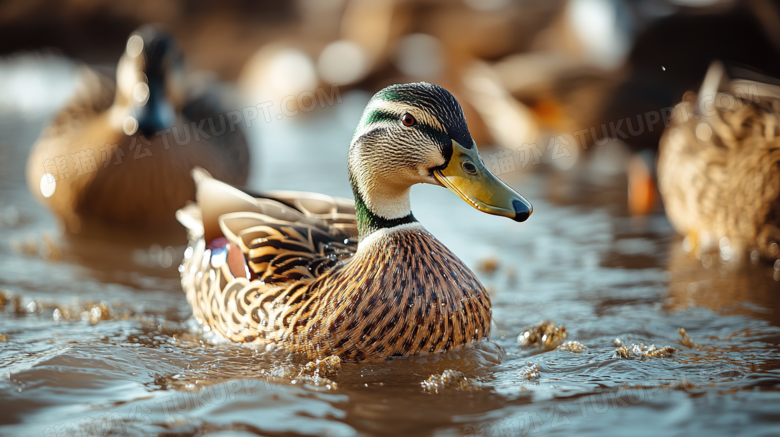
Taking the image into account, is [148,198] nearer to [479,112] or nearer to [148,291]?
[148,291]

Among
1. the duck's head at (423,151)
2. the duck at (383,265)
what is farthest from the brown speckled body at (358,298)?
the duck's head at (423,151)

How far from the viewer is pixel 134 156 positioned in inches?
267

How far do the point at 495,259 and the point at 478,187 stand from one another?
2510 mm

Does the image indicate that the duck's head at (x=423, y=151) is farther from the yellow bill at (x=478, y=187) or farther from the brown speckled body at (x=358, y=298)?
the brown speckled body at (x=358, y=298)

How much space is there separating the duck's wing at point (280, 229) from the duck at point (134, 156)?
1.81 meters

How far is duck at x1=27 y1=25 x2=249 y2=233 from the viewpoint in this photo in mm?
6773

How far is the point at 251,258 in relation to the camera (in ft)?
14.2

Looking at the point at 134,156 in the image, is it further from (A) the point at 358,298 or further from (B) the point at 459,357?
(B) the point at 459,357

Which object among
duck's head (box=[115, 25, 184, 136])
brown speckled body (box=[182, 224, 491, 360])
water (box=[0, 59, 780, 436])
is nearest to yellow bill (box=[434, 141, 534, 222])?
brown speckled body (box=[182, 224, 491, 360])

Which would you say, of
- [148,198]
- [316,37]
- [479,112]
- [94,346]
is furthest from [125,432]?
[316,37]

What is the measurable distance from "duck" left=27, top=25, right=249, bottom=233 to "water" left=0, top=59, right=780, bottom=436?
293 millimetres

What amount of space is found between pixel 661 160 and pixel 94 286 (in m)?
4.71

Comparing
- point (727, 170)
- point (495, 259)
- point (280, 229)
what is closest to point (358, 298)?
point (280, 229)

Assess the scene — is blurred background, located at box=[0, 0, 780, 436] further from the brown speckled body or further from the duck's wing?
the duck's wing
